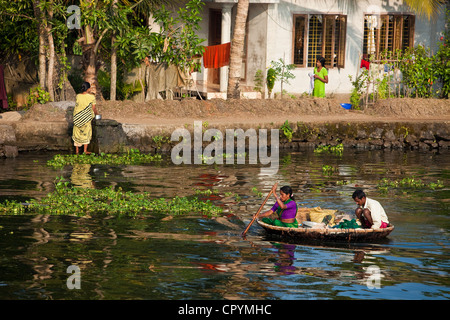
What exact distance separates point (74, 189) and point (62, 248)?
4107 mm

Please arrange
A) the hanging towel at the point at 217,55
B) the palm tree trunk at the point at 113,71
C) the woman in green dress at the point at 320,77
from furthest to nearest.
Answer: the hanging towel at the point at 217,55 → the woman in green dress at the point at 320,77 → the palm tree trunk at the point at 113,71

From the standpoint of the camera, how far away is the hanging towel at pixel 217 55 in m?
25.2

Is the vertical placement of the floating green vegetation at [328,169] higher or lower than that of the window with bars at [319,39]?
lower

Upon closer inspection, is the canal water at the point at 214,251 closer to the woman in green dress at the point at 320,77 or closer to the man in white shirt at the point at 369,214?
the man in white shirt at the point at 369,214

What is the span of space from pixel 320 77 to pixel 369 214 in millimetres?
12172

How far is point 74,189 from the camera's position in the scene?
1585 cm

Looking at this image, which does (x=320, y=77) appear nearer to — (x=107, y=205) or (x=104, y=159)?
(x=104, y=159)

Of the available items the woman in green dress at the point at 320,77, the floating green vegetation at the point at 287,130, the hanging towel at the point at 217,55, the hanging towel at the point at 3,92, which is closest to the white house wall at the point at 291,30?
the hanging towel at the point at 217,55

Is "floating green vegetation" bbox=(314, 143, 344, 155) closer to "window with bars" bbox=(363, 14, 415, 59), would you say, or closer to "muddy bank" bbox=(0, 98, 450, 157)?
"muddy bank" bbox=(0, 98, 450, 157)

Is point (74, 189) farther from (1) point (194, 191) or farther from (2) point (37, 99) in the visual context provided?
(2) point (37, 99)

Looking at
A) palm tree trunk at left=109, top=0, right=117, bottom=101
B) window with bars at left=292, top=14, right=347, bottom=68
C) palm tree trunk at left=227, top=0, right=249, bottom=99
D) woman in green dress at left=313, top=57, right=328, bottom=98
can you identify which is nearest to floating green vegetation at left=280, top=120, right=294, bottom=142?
woman in green dress at left=313, top=57, right=328, bottom=98

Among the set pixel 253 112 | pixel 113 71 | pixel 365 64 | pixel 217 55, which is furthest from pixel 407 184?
pixel 113 71

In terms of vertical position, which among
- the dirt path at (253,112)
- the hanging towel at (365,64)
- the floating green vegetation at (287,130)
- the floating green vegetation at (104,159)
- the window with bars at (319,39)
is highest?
the window with bars at (319,39)

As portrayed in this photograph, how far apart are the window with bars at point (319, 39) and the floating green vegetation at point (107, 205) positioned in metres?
13.4
